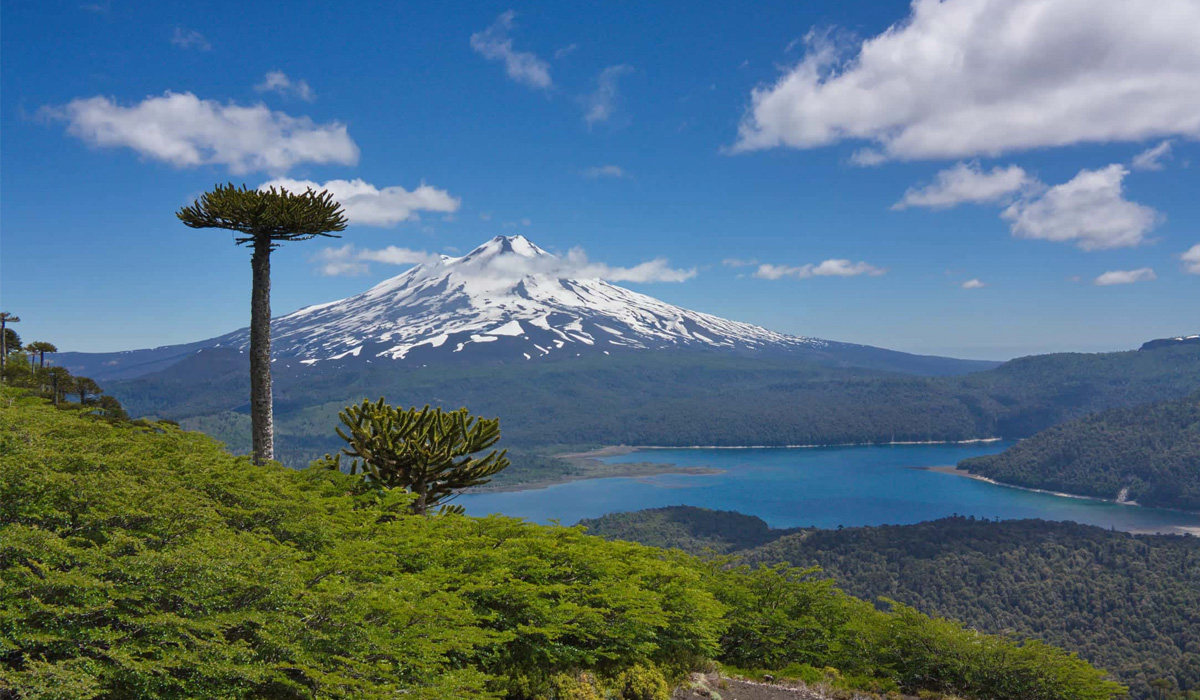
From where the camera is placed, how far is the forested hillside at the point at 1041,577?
9538 cm

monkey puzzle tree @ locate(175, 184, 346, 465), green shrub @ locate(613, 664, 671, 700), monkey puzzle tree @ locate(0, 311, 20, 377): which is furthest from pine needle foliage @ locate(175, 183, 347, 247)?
monkey puzzle tree @ locate(0, 311, 20, 377)

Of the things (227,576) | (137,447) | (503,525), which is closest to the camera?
(227,576)

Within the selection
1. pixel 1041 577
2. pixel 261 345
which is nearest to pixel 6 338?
pixel 261 345

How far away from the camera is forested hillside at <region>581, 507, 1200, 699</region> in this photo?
95.4 m

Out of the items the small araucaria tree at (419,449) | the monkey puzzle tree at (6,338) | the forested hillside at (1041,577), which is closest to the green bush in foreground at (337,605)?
the small araucaria tree at (419,449)

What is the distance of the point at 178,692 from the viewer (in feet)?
19.8

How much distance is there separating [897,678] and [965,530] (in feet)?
458

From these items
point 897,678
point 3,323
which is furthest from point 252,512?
point 3,323

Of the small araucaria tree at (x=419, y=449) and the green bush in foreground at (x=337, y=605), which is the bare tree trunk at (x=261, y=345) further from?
the green bush in foreground at (x=337, y=605)

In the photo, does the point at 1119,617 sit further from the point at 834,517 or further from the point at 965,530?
the point at 834,517

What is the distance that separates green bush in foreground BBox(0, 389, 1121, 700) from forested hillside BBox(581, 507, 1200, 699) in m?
72.8

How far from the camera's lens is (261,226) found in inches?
645

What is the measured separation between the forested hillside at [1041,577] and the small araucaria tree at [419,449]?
232 feet

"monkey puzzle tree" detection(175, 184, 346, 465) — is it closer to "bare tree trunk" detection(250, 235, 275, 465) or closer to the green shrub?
"bare tree trunk" detection(250, 235, 275, 465)
